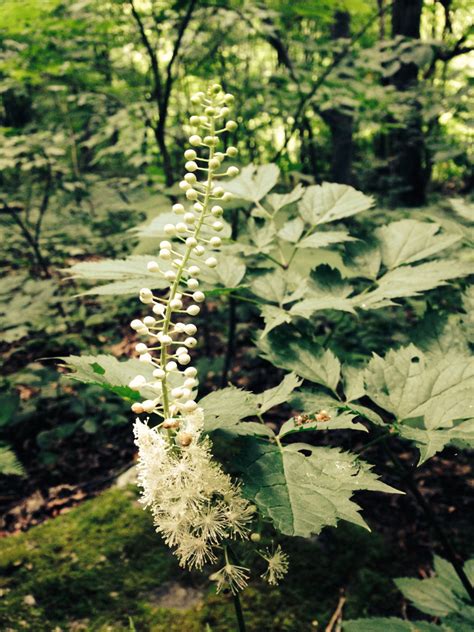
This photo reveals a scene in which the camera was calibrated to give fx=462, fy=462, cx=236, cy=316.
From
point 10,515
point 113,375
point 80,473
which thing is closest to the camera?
point 113,375

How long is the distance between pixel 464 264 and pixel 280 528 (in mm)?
1158

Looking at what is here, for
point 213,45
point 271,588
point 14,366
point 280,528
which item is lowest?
point 14,366

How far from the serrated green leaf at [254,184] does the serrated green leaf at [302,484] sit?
1161mm

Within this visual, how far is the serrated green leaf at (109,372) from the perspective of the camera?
3.55ft

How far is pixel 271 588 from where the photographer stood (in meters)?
2.24

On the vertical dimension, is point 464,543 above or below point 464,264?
below

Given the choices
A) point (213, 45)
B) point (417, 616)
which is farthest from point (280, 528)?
point (213, 45)

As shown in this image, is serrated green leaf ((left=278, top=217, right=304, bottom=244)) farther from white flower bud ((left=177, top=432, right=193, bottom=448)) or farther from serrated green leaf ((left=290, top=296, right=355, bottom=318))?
white flower bud ((left=177, top=432, right=193, bottom=448))

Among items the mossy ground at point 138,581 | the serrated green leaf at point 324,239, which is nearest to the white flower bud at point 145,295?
the serrated green leaf at point 324,239

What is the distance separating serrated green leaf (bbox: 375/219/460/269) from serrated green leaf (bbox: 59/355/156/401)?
3.34 feet

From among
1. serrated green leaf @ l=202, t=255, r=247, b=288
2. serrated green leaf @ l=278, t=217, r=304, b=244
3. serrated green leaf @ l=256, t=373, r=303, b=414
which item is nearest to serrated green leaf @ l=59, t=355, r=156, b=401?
serrated green leaf @ l=256, t=373, r=303, b=414

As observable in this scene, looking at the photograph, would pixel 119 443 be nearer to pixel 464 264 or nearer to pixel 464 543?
pixel 464 543

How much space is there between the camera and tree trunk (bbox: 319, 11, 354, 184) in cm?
652

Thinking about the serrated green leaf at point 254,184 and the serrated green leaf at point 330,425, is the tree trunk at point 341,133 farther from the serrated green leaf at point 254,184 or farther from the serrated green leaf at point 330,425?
the serrated green leaf at point 330,425
